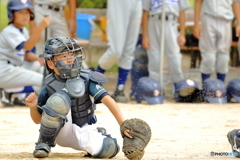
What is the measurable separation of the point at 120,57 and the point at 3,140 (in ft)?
10.1

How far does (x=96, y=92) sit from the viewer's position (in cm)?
416

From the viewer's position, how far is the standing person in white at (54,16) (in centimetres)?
811

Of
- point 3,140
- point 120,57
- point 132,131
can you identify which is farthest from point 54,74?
point 120,57

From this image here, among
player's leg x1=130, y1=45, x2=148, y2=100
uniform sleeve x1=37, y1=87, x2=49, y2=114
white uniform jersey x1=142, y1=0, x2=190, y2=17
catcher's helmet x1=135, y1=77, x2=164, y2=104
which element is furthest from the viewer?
player's leg x1=130, y1=45, x2=148, y2=100

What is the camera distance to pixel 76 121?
4.26 meters

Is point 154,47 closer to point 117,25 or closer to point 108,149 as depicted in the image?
point 117,25

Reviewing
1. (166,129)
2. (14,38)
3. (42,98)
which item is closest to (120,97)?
(14,38)

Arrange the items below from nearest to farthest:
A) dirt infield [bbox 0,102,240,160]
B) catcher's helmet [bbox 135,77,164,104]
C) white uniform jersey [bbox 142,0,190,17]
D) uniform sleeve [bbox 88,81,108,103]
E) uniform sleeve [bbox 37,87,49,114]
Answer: uniform sleeve [bbox 88,81,108,103]
uniform sleeve [bbox 37,87,49,114]
dirt infield [bbox 0,102,240,160]
catcher's helmet [bbox 135,77,164,104]
white uniform jersey [bbox 142,0,190,17]

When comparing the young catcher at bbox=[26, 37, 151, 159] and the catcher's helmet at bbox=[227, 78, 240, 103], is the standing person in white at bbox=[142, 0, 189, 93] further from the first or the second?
the young catcher at bbox=[26, 37, 151, 159]

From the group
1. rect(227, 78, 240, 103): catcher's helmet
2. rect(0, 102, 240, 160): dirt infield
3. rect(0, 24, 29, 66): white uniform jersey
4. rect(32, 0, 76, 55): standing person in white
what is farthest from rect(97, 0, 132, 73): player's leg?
rect(227, 78, 240, 103): catcher's helmet

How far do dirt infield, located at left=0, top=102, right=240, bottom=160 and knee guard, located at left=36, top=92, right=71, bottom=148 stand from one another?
0.26 m

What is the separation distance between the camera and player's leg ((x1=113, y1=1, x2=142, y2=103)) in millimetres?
7716

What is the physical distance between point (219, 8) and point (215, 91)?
118 cm

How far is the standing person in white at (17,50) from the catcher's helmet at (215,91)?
7.40 ft
